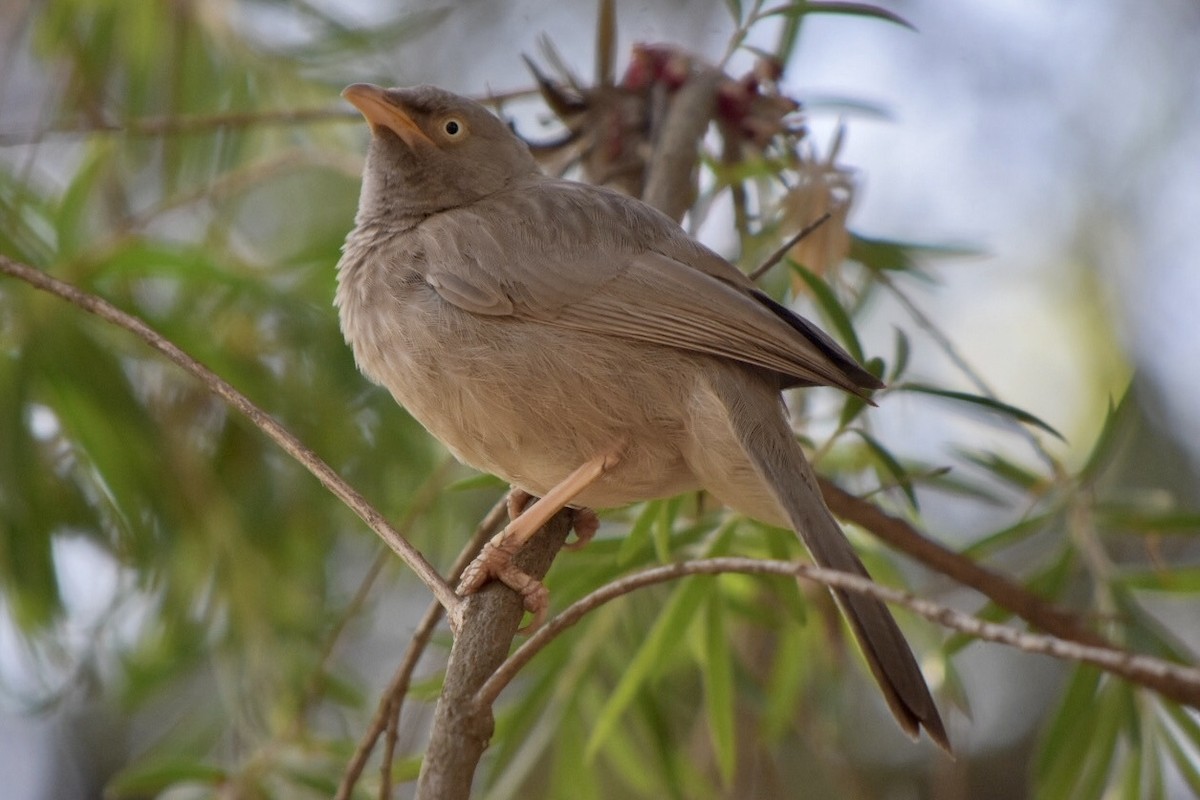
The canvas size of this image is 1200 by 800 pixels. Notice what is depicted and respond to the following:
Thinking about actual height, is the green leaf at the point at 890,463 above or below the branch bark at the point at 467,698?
above

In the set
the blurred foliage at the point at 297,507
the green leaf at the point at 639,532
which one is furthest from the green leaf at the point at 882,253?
the green leaf at the point at 639,532

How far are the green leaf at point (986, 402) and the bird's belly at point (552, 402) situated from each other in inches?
24.9

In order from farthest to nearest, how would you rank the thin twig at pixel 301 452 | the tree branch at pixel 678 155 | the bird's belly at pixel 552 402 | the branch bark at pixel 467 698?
the tree branch at pixel 678 155 → the bird's belly at pixel 552 402 → the thin twig at pixel 301 452 → the branch bark at pixel 467 698

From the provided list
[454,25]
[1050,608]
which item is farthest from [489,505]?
[454,25]

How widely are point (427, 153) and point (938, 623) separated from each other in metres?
2.57

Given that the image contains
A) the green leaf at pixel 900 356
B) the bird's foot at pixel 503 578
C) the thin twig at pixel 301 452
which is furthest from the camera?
the green leaf at pixel 900 356

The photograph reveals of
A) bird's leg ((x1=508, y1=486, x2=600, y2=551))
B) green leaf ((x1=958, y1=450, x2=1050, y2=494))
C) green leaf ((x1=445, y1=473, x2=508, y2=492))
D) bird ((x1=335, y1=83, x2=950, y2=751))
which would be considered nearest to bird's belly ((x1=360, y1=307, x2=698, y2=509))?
bird ((x1=335, y1=83, x2=950, y2=751))

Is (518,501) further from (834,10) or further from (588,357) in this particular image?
(834,10)

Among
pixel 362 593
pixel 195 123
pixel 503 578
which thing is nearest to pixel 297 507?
pixel 362 593

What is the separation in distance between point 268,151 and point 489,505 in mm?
1804

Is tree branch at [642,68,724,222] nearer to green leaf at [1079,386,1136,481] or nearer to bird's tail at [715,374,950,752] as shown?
bird's tail at [715,374,950,752]

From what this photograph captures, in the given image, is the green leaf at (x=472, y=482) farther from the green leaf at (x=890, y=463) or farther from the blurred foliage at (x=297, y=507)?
the green leaf at (x=890, y=463)

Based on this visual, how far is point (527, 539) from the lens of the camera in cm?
320

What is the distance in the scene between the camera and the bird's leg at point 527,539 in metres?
2.94
